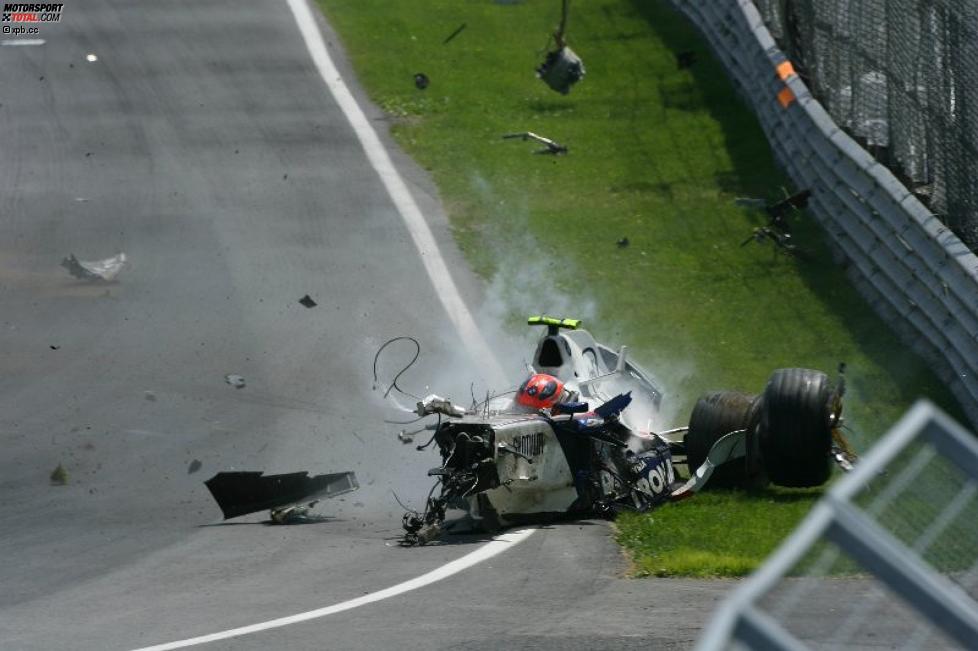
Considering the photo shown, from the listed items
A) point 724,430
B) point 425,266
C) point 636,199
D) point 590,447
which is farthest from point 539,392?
point 636,199

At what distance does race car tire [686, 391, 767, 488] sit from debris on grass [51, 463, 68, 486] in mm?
5830

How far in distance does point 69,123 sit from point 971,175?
1455 centimetres

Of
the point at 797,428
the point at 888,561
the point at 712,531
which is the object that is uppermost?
the point at 888,561

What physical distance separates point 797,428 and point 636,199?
32.6ft

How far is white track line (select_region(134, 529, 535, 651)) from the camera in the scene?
898 centimetres

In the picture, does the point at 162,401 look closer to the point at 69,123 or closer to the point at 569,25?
the point at 69,123

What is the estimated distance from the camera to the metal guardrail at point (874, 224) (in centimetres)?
1619

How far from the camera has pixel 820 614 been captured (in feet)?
12.6

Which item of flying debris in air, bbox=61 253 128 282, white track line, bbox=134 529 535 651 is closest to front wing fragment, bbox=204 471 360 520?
white track line, bbox=134 529 535 651

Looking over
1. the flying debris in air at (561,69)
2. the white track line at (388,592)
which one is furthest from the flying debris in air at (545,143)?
the white track line at (388,592)

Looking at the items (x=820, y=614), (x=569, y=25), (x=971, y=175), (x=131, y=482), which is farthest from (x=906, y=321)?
(x=820, y=614)

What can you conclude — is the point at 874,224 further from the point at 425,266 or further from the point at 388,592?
the point at 388,592

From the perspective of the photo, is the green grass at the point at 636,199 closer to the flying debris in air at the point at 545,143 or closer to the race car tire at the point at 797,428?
the flying debris in air at the point at 545,143

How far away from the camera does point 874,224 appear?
18594 millimetres
